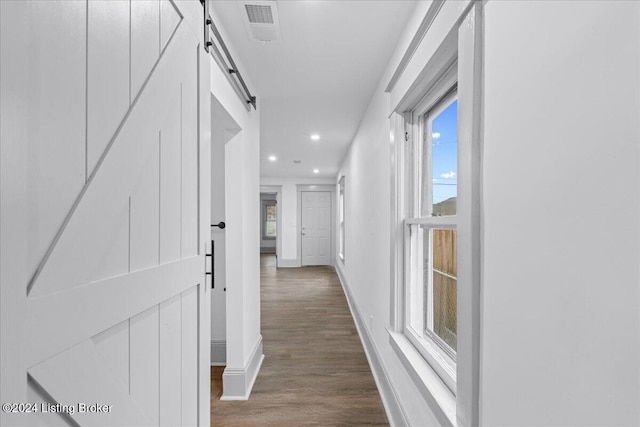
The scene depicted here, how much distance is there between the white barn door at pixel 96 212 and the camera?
465 millimetres

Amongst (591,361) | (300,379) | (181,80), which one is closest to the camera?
(591,361)

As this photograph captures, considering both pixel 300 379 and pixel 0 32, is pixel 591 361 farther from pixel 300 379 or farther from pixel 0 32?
pixel 300 379

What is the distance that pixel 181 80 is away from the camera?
0.98 metres

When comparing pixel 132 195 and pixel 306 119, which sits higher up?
pixel 306 119

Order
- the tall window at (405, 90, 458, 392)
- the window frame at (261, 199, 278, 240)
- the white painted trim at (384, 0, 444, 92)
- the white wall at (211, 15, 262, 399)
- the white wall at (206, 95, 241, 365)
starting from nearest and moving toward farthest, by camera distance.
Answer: the white painted trim at (384, 0, 444, 92), the tall window at (405, 90, 458, 392), the white wall at (211, 15, 262, 399), the white wall at (206, 95, 241, 365), the window frame at (261, 199, 278, 240)

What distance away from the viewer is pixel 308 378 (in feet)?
8.63

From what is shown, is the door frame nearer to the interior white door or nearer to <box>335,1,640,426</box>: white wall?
the interior white door

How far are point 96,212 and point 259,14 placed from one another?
4.87 feet

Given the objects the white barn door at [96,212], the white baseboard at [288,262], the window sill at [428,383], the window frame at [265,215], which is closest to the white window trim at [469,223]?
the window sill at [428,383]

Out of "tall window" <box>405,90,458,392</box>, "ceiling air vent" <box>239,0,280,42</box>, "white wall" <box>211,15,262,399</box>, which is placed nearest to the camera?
"tall window" <box>405,90,458,392</box>

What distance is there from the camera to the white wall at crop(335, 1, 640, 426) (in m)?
0.52

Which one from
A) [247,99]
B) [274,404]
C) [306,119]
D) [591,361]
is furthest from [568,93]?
[306,119]

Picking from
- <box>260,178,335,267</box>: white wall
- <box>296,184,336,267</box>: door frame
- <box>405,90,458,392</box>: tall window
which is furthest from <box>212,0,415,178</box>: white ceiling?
<box>296,184,336,267</box>: door frame

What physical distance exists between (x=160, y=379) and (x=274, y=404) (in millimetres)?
1680
